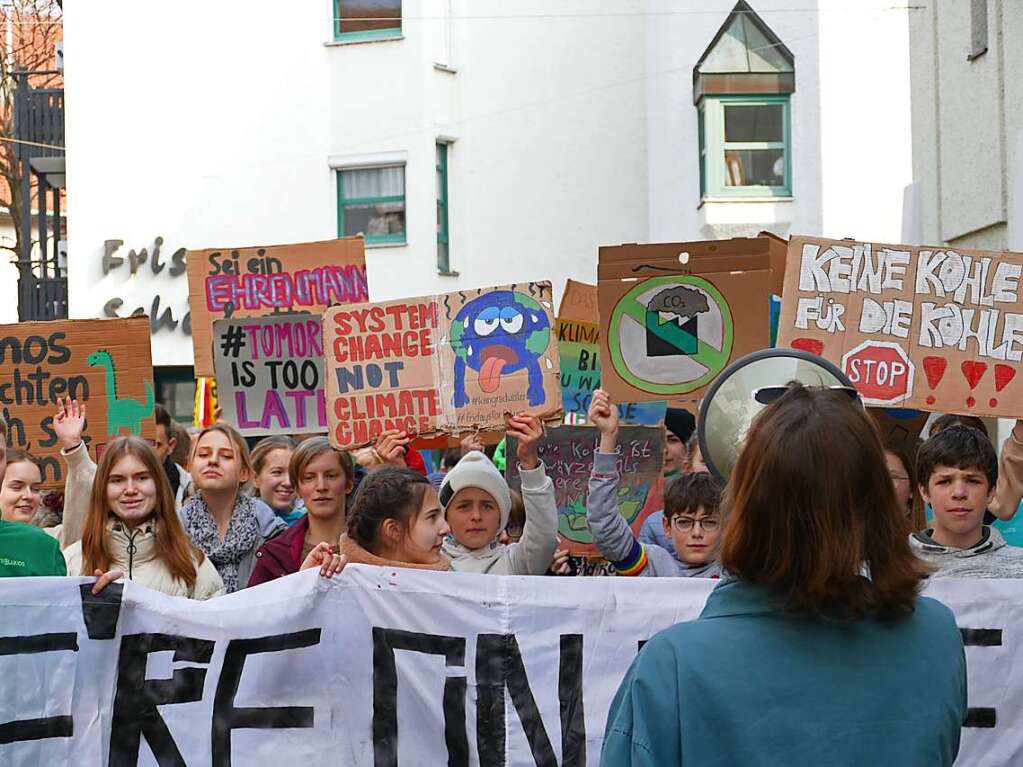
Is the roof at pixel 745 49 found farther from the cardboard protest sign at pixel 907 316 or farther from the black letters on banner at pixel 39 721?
the black letters on banner at pixel 39 721

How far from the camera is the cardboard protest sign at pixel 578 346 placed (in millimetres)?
7746

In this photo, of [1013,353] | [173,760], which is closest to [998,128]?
[1013,353]

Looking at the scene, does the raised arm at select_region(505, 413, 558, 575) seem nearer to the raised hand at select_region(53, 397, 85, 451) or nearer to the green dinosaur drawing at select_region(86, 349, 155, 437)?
the raised hand at select_region(53, 397, 85, 451)

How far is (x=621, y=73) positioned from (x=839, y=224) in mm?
4339

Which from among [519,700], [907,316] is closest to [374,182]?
[907,316]

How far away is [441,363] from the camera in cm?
632

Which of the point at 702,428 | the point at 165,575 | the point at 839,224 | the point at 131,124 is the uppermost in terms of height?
the point at 131,124

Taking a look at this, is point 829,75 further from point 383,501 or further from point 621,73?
point 383,501

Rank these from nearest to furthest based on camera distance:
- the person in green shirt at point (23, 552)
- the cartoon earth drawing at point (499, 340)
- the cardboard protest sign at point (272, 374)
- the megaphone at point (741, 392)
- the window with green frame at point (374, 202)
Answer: the megaphone at point (741, 392), the person in green shirt at point (23, 552), the cartoon earth drawing at point (499, 340), the cardboard protest sign at point (272, 374), the window with green frame at point (374, 202)

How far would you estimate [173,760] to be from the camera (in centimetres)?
459

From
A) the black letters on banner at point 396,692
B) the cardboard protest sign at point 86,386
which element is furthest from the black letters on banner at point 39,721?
the cardboard protest sign at point 86,386

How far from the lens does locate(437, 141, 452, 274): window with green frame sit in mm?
21297

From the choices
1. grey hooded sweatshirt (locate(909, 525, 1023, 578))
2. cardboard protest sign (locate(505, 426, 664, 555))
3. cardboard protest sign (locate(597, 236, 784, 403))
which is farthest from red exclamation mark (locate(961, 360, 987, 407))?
cardboard protest sign (locate(505, 426, 664, 555))

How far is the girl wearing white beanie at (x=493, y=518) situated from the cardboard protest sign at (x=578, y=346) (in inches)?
82.0
